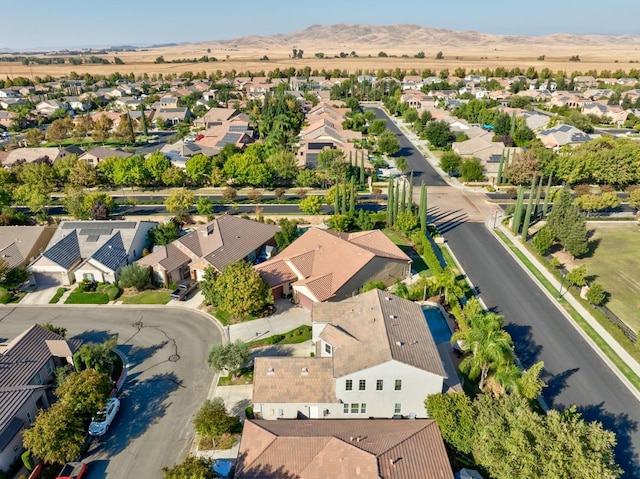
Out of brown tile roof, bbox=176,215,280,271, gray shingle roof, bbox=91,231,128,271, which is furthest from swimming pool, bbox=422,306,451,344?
gray shingle roof, bbox=91,231,128,271

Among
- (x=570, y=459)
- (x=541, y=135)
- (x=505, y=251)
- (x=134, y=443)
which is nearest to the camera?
(x=570, y=459)

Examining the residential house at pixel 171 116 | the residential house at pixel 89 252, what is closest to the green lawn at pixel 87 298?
the residential house at pixel 89 252

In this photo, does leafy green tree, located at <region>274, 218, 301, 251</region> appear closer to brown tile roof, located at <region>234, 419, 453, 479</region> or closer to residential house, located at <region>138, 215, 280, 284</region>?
residential house, located at <region>138, 215, 280, 284</region>

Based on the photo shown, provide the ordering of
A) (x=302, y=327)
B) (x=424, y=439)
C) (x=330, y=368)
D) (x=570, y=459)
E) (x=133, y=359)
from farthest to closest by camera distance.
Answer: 1. (x=302, y=327)
2. (x=133, y=359)
3. (x=330, y=368)
4. (x=424, y=439)
5. (x=570, y=459)

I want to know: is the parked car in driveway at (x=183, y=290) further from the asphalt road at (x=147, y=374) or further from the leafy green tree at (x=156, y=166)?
the leafy green tree at (x=156, y=166)

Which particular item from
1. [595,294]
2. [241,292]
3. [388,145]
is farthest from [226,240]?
[388,145]

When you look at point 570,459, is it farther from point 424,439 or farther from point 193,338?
point 193,338

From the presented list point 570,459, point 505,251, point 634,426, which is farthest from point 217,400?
point 505,251
